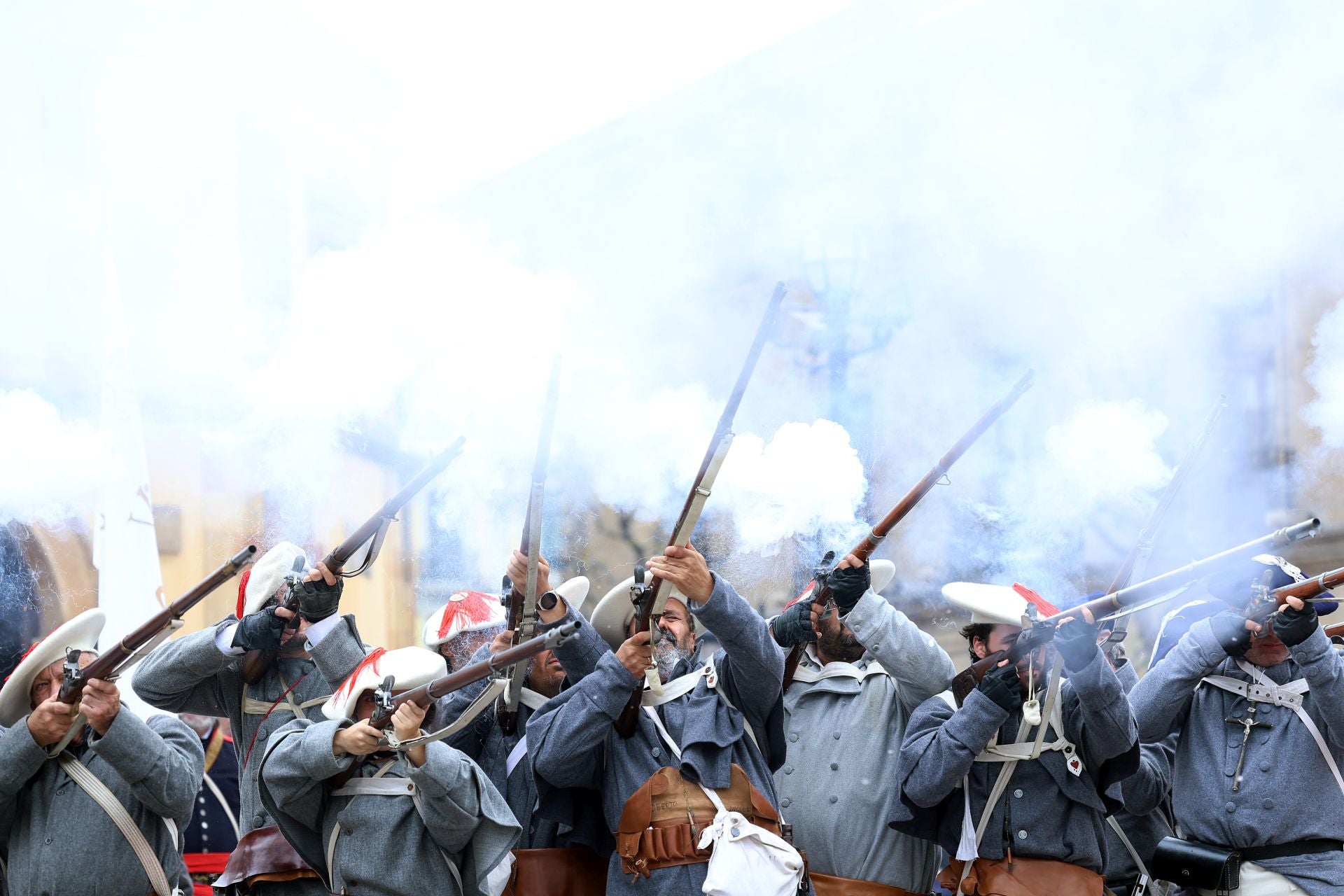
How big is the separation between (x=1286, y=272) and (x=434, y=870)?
4868 millimetres

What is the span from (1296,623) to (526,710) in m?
2.51

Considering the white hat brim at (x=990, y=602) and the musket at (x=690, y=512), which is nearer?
Answer: the musket at (x=690, y=512)

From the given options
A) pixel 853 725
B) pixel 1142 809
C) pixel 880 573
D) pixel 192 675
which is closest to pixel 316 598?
pixel 192 675

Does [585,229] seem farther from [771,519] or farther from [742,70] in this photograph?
[771,519]

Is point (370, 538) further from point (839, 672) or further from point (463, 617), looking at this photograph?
point (839, 672)

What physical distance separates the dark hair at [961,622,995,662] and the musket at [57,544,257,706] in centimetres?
232

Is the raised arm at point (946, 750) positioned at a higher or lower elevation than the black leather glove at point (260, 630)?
lower

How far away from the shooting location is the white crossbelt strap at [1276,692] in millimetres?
4090

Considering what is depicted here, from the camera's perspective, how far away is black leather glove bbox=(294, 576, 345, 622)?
14.0 ft

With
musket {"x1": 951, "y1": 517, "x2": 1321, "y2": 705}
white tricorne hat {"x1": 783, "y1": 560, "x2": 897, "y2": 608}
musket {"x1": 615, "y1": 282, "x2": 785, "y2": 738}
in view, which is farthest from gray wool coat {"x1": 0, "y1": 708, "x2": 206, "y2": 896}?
musket {"x1": 951, "y1": 517, "x2": 1321, "y2": 705}

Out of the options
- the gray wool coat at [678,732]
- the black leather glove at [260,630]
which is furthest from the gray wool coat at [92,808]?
the gray wool coat at [678,732]

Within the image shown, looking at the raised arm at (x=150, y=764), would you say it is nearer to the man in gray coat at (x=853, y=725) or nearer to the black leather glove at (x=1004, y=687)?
the man in gray coat at (x=853, y=725)

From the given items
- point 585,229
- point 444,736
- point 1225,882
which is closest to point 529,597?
point 444,736

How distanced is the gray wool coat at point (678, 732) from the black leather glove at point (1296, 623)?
154 cm
